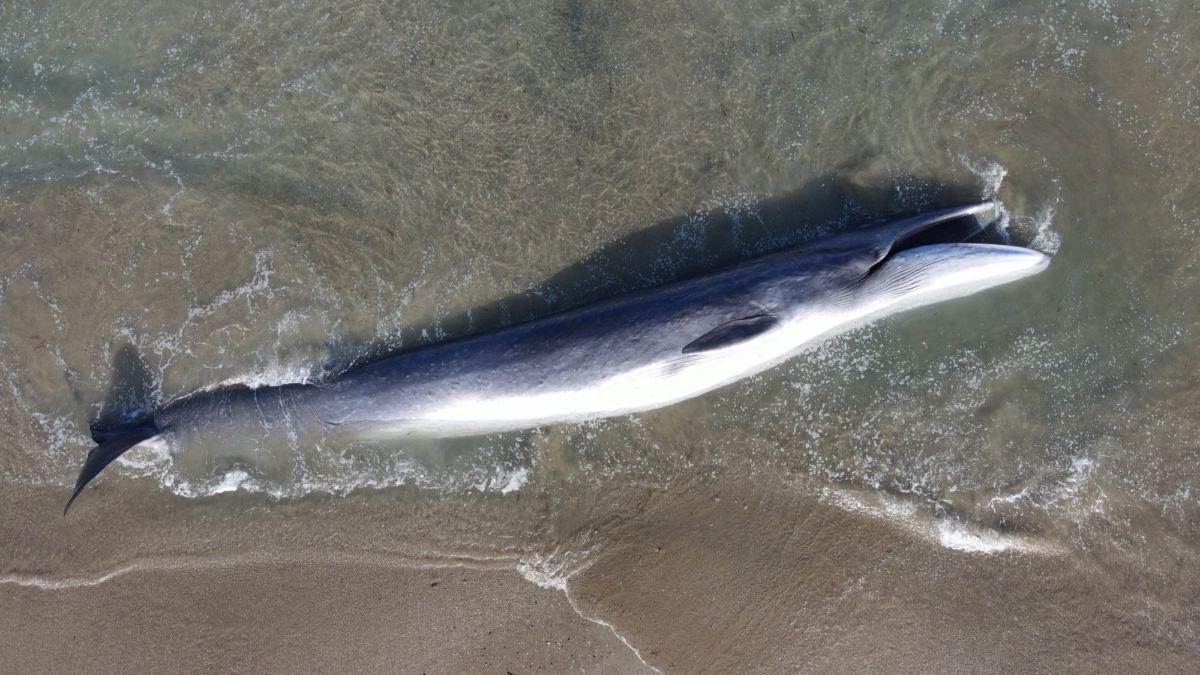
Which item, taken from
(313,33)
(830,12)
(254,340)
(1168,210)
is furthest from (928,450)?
(313,33)

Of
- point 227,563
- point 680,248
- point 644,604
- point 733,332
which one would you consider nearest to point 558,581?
point 644,604

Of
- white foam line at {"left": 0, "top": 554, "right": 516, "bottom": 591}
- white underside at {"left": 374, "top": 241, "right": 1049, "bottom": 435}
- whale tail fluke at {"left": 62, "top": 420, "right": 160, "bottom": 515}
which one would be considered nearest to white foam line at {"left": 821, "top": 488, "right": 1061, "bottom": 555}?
white underside at {"left": 374, "top": 241, "right": 1049, "bottom": 435}

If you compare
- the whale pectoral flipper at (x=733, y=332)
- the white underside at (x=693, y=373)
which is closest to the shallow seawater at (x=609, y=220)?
the white underside at (x=693, y=373)

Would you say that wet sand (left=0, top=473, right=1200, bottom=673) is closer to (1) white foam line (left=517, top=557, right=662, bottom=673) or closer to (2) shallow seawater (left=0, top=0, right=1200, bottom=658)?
(1) white foam line (left=517, top=557, right=662, bottom=673)

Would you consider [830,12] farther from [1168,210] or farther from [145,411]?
[145,411]

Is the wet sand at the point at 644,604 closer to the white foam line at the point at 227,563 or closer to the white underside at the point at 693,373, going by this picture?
the white foam line at the point at 227,563

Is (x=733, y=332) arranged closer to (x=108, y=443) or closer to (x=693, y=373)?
(x=693, y=373)
